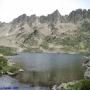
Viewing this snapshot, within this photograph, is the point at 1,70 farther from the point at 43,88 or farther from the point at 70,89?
the point at 70,89

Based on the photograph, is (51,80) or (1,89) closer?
(1,89)

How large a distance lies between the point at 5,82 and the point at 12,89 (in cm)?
1323

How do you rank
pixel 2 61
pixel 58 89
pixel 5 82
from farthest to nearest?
pixel 2 61, pixel 5 82, pixel 58 89

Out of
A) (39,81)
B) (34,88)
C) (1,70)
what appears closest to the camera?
(34,88)

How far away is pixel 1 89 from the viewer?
6875 centimetres

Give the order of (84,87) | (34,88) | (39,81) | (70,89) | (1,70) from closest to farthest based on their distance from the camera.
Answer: (84,87) < (70,89) < (34,88) < (39,81) < (1,70)

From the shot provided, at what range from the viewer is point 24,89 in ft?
237

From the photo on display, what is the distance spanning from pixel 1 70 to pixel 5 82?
21.6 metres

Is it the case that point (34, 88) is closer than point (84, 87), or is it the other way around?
point (84, 87)

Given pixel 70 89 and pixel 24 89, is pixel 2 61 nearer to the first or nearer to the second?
pixel 24 89

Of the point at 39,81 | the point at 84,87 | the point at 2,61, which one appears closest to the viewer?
the point at 84,87

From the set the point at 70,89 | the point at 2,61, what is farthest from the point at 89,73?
the point at 2,61

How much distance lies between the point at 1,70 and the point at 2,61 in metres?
15.2

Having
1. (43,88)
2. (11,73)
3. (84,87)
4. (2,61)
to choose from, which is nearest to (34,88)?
(43,88)
